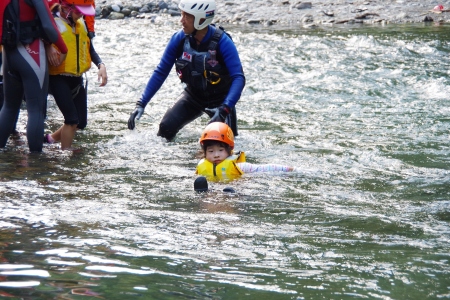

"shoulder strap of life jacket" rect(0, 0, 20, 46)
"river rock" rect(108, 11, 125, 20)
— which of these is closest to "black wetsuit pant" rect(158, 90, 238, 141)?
"shoulder strap of life jacket" rect(0, 0, 20, 46)

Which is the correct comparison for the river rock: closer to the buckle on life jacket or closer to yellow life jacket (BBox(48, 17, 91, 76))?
yellow life jacket (BBox(48, 17, 91, 76))

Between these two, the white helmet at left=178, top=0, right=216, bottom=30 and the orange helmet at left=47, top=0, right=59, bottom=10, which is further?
the orange helmet at left=47, top=0, right=59, bottom=10

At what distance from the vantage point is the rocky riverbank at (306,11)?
731 inches

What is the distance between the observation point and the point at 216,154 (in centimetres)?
723

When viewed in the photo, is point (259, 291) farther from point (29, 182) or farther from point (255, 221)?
point (29, 182)

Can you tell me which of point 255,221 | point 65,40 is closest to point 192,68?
point 65,40

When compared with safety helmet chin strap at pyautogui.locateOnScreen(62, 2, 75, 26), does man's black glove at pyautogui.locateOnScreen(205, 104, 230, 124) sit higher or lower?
lower

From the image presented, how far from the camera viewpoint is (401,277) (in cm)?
411

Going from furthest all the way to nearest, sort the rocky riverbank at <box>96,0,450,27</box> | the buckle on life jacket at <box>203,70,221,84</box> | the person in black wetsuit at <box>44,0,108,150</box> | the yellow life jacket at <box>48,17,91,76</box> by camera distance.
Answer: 1. the rocky riverbank at <box>96,0,450,27</box>
2. the buckle on life jacket at <box>203,70,221,84</box>
3. the yellow life jacket at <box>48,17,91,76</box>
4. the person in black wetsuit at <box>44,0,108,150</box>

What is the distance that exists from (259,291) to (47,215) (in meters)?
2.14

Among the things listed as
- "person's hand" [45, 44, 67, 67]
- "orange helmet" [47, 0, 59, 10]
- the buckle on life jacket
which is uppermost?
"orange helmet" [47, 0, 59, 10]

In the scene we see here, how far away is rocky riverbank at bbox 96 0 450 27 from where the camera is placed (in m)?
18.6

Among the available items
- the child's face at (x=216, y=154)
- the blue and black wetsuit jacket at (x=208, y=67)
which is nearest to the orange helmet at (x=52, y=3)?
the blue and black wetsuit jacket at (x=208, y=67)

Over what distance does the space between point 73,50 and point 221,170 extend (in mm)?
2097
